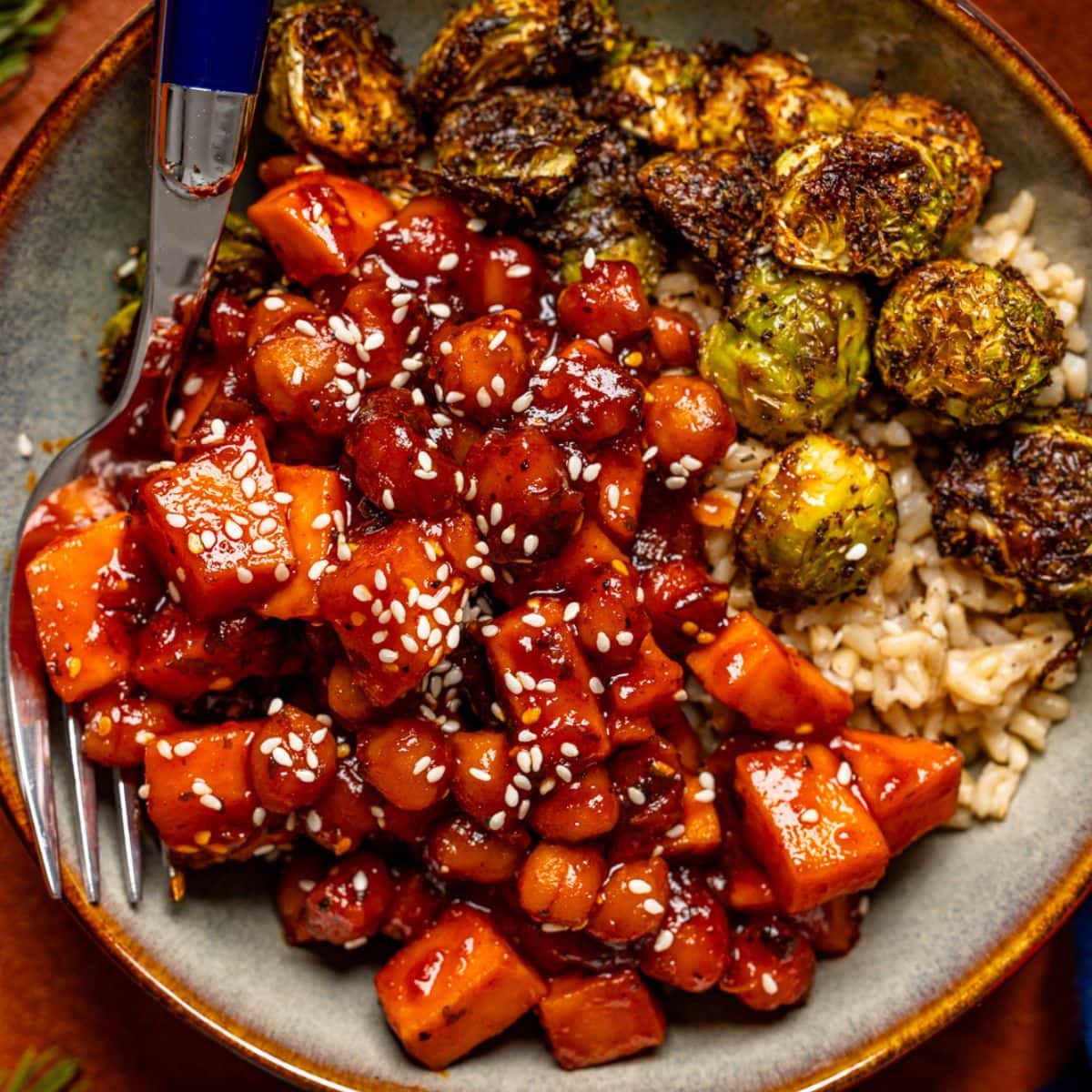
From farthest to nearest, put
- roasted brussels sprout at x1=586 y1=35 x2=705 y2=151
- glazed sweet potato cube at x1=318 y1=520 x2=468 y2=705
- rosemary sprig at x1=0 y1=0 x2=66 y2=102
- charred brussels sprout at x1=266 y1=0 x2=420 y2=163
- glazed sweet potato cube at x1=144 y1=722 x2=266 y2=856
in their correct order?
1. rosemary sprig at x1=0 y1=0 x2=66 y2=102
2. roasted brussels sprout at x1=586 y1=35 x2=705 y2=151
3. charred brussels sprout at x1=266 y1=0 x2=420 y2=163
4. glazed sweet potato cube at x1=144 y1=722 x2=266 y2=856
5. glazed sweet potato cube at x1=318 y1=520 x2=468 y2=705

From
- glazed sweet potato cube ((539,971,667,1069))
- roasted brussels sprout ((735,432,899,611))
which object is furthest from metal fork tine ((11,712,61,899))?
roasted brussels sprout ((735,432,899,611))

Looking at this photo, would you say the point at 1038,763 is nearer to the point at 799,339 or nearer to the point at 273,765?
the point at 799,339

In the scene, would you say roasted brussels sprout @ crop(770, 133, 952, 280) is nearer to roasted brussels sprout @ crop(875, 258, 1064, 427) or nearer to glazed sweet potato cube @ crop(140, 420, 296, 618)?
roasted brussels sprout @ crop(875, 258, 1064, 427)

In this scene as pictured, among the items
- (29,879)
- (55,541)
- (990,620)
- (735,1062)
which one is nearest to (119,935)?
(29,879)

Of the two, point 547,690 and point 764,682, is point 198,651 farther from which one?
point 764,682

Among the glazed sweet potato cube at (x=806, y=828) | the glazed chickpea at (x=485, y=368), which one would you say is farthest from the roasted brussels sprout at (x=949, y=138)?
the glazed sweet potato cube at (x=806, y=828)

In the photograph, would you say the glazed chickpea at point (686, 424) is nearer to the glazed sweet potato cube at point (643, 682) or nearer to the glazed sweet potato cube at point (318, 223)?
the glazed sweet potato cube at point (643, 682)

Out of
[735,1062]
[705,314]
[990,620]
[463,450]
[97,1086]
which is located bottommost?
[97,1086]

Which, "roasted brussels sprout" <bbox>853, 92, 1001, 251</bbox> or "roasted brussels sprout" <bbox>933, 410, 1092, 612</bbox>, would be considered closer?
"roasted brussels sprout" <bbox>933, 410, 1092, 612</bbox>
